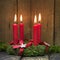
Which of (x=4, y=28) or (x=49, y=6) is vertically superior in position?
(x=49, y=6)

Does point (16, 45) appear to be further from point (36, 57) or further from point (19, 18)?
point (19, 18)

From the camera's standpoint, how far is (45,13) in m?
1.38

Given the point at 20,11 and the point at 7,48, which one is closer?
the point at 7,48

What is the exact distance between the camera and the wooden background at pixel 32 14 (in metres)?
1.38

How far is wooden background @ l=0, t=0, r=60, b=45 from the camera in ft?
4.52

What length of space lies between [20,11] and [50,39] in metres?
0.26

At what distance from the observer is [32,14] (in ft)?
4.56

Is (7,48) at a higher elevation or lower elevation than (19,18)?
lower

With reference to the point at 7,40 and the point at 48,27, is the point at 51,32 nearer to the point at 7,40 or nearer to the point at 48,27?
the point at 48,27

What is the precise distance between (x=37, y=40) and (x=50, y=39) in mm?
196

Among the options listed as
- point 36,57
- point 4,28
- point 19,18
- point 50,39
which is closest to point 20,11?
point 19,18

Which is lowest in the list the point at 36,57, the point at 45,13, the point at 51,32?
the point at 36,57

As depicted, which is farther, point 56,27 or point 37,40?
point 56,27

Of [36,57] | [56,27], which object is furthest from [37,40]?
[56,27]
